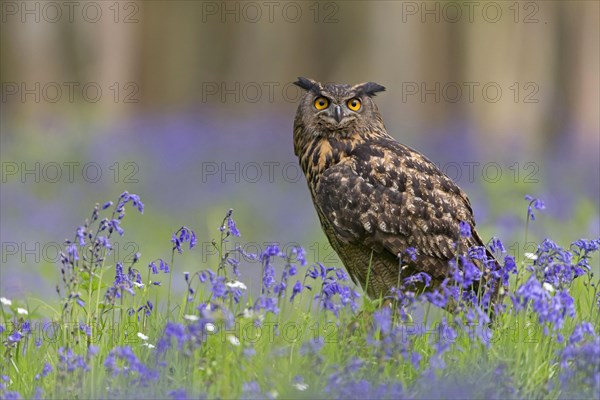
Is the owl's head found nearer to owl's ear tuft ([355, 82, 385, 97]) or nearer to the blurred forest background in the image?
owl's ear tuft ([355, 82, 385, 97])

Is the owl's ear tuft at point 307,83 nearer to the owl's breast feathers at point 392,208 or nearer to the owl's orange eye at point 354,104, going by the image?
the owl's orange eye at point 354,104

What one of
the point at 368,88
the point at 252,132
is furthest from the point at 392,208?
the point at 252,132

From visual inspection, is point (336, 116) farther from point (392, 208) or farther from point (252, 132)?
point (252, 132)

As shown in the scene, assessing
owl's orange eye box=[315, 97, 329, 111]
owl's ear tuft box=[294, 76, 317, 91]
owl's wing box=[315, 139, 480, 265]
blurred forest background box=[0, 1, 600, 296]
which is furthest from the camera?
blurred forest background box=[0, 1, 600, 296]

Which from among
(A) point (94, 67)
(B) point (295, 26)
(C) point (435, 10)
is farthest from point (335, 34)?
(A) point (94, 67)

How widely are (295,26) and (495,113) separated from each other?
763 centimetres

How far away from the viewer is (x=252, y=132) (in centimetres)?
1698

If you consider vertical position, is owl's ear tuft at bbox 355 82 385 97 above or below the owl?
above

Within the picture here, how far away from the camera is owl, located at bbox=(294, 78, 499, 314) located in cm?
568

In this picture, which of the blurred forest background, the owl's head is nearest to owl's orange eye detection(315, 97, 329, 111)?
the owl's head

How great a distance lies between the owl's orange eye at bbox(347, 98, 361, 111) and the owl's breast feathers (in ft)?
1.19

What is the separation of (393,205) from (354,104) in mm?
805

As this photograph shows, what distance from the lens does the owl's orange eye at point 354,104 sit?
6250mm

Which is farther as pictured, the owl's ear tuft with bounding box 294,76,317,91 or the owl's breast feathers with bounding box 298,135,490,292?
the owl's ear tuft with bounding box 294,76,317,91
